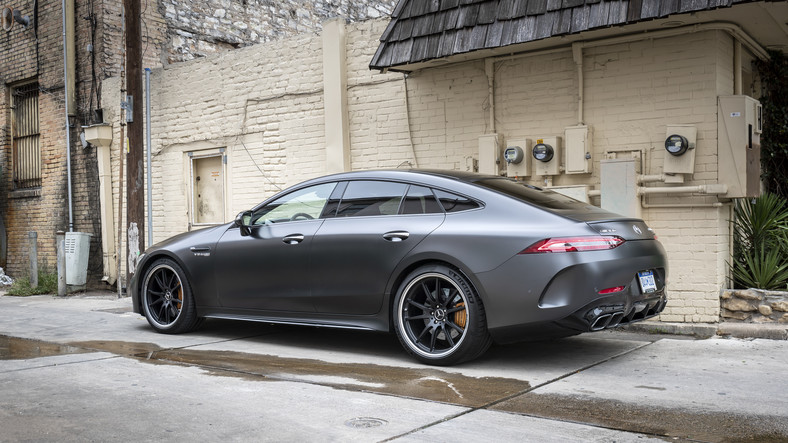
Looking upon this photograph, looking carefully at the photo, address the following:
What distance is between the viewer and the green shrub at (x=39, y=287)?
1226 cm

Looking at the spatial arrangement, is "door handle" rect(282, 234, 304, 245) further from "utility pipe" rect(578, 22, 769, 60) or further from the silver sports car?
"utility pipe" rect(578, 22, 769, 60)

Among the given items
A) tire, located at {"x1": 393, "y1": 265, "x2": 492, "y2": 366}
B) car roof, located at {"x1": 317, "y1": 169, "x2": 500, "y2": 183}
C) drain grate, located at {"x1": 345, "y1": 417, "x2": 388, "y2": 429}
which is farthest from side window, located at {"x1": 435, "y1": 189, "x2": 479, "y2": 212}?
drain grate, located at {"x1": 345, "y1": 417, "x2": 388, "y2": 429}

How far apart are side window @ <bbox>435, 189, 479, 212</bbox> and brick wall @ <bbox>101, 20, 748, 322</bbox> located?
2794 millimetres

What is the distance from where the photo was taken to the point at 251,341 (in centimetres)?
697

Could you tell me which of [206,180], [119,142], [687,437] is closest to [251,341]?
[687,437]

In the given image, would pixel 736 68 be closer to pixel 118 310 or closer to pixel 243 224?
pixel 243 224

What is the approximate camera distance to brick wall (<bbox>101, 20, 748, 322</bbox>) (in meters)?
7.41

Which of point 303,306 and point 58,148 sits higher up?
point 58,148

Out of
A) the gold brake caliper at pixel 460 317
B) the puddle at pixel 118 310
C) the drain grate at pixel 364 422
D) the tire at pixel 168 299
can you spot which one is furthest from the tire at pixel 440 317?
the puddle at pixel 118 310

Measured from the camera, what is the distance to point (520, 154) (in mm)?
8367

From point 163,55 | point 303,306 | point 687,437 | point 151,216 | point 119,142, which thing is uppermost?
point 163,55

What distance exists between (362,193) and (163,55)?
854cm

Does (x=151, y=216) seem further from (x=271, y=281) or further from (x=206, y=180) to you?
(x=271, y=281)

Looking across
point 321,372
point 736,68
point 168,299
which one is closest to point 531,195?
point 321,372
